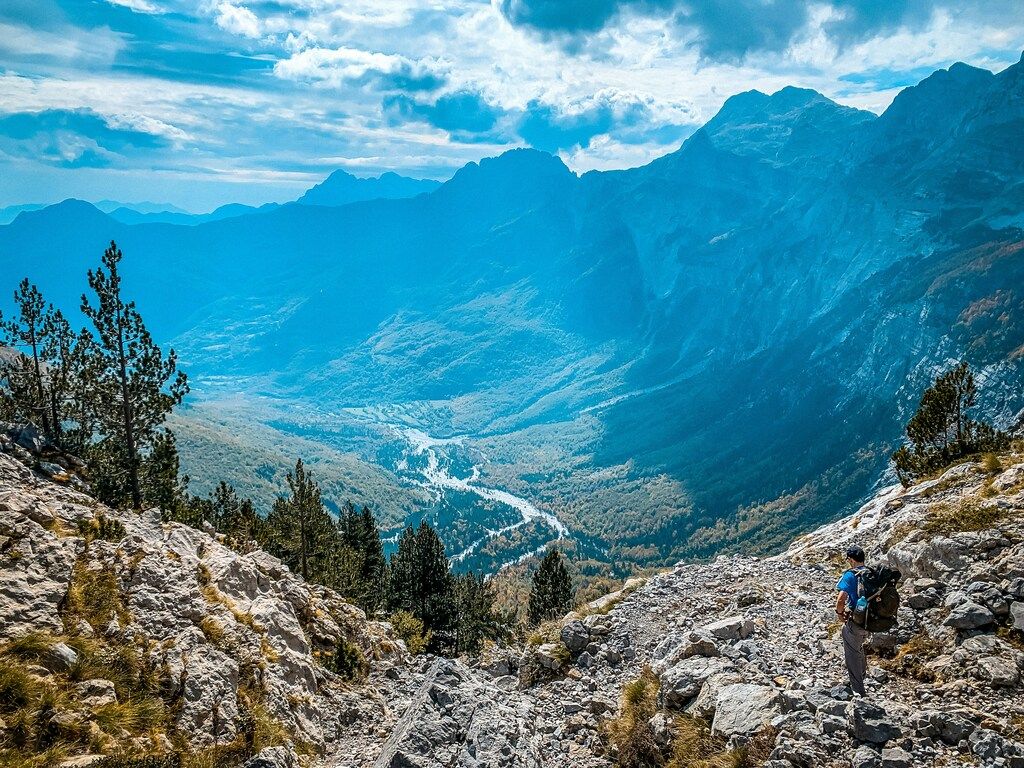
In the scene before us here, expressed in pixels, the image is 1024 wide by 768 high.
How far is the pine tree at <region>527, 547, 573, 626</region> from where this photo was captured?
6156 centimetres

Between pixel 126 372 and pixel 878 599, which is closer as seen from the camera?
pixel 878 599

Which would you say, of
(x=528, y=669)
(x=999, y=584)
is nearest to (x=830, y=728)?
(x=999, y=584)

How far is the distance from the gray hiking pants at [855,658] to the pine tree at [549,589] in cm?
5105

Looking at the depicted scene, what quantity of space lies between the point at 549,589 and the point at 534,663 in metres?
43.5

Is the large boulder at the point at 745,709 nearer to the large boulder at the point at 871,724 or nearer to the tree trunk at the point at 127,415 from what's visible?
the large boulder at the point at 871,724

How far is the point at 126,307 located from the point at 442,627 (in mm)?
41571

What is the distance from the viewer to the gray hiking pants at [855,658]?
39.0 feet

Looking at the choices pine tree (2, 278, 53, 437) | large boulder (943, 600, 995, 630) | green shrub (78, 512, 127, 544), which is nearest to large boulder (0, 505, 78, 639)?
green shrub (78, 512, 127, 544)

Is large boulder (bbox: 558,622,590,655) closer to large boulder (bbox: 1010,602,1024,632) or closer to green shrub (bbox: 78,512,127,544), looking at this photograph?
large boulder (bbox: 1010,602,1024,632)

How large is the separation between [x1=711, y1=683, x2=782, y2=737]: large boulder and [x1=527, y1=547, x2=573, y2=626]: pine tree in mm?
49670

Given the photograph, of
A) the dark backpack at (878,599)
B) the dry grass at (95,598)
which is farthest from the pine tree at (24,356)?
the dark backpack at (878,599)

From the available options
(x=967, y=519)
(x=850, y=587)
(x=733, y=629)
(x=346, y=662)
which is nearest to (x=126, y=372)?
(x=346, y=662)

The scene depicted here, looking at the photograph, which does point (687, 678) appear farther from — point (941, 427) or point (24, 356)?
point (24, 356)

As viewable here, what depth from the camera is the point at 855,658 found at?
11938 mm
